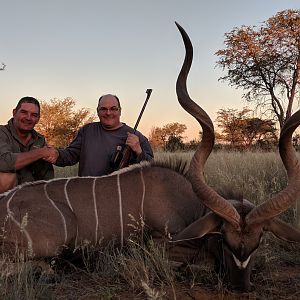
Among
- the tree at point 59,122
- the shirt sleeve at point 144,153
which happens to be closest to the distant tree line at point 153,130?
the tree at point 59,122

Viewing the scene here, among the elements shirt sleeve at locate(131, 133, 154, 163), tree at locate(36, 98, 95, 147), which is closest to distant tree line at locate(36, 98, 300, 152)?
tree at locate(36, 98, 95, 147)

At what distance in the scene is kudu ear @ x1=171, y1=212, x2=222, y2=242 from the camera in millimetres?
2512

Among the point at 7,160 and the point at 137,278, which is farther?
the point at 7,160

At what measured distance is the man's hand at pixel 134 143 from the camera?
3.88m

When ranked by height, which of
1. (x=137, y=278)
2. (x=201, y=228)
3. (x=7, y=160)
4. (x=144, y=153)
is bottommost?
(x=137, y=278)

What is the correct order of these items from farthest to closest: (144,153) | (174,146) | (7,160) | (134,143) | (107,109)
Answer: (174,146)
(107,109)
(144,153)
(134,143)
(7,160)

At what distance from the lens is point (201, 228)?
8.27ft

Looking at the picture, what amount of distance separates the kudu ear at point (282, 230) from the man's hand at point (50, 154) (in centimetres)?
213

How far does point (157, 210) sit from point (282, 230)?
0.94 metres

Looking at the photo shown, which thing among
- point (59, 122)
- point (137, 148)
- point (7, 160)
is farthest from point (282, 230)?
point (59, 122)

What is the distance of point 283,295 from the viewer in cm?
240

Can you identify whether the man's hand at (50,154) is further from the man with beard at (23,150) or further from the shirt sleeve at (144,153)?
the shirt sleeve at (144,153)

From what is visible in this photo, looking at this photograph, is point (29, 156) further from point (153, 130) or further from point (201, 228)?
point (153, 130)

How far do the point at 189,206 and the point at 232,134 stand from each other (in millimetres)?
16555
